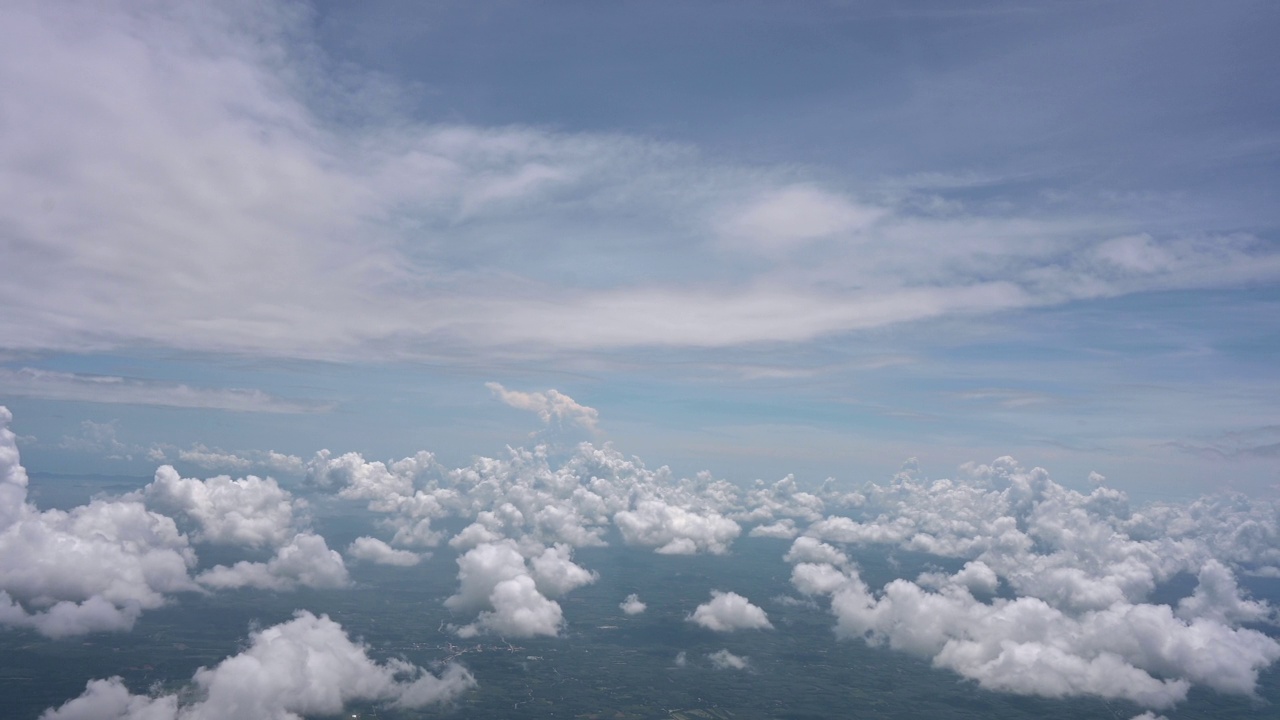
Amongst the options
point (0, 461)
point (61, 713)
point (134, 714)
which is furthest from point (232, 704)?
point (0, 461)

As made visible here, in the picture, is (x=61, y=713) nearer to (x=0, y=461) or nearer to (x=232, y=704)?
(x=232, y=704)

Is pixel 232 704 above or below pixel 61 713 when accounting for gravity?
above

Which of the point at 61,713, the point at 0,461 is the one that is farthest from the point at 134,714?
the point at 0,461

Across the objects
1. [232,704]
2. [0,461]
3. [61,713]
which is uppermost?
[0,461]

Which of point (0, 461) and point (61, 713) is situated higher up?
point (0, 461)

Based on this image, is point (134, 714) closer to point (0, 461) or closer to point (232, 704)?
point (232, 704)

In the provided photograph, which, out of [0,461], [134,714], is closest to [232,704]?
[134,714]

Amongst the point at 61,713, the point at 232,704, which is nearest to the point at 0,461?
the point at 61,713
